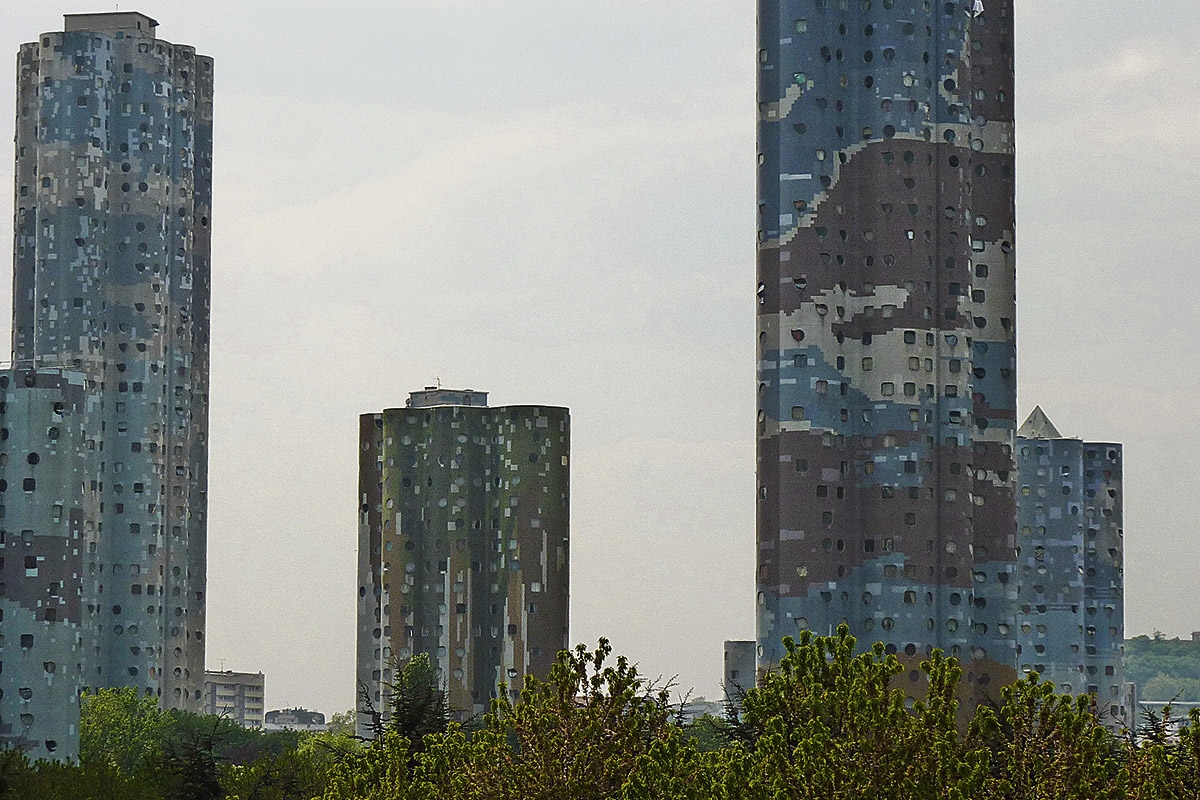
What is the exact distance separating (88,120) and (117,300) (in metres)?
14.5

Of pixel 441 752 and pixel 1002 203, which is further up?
pixel 1002 203

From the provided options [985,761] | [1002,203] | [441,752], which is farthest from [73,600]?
[985,761]

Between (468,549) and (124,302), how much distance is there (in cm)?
3671

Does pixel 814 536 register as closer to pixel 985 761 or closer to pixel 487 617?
pixel 487 617

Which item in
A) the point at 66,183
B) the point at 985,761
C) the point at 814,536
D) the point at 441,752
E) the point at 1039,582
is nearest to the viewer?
the point at 985,761

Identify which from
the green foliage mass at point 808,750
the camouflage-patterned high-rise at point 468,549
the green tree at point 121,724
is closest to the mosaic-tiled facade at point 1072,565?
the camouflage-patterned high-rise at point 468,549

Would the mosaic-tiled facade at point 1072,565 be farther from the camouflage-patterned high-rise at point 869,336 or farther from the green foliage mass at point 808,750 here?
the green foliage mass at point 808,750

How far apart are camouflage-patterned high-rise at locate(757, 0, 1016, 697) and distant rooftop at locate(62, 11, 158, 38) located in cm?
7256

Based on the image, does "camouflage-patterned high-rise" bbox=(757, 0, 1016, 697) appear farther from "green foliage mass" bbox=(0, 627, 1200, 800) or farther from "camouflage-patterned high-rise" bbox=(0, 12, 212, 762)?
"green foliage mass" bbox=(0, 627, 1200, 800)

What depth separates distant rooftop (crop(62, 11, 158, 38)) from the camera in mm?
180000

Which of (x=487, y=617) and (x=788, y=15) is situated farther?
(x=487, y=617)

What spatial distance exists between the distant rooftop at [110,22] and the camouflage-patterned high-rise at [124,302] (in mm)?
186

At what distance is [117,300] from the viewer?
17375 cm

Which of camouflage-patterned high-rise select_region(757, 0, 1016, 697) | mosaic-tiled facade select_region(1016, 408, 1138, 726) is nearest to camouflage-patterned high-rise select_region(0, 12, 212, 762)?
camouflage-patterned high-rise select_region(757, 0, 1016, 697)
